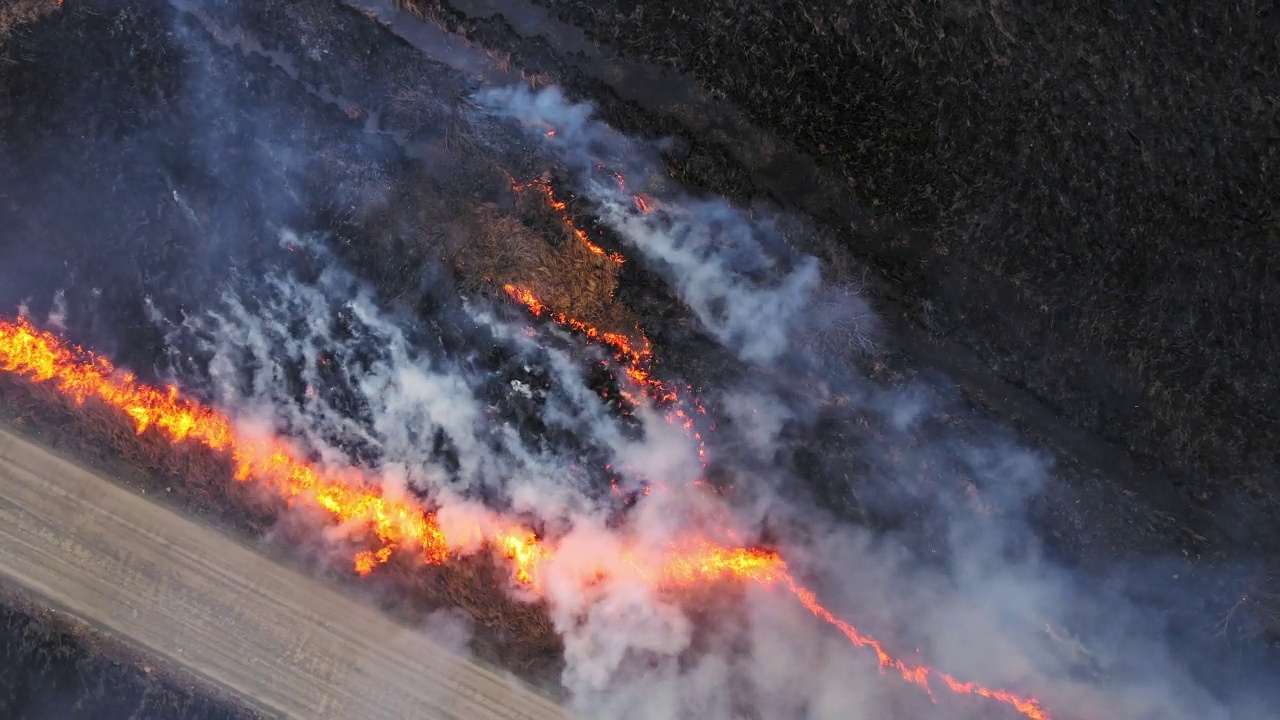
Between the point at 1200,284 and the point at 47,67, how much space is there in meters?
12.9

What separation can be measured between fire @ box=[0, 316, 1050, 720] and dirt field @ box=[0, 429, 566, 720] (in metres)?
0.87

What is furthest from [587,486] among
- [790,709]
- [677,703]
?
[790,709]

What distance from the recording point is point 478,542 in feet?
29.3

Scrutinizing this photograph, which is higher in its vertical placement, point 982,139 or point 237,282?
point 982,139

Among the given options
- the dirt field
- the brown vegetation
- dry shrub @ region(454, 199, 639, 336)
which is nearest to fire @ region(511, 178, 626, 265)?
dry shrub @ region(454, 199, 639, 336)

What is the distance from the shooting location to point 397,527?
353 inches

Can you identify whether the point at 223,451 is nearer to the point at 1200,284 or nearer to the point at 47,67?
the point at 47,67

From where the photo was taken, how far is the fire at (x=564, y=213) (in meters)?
9.08

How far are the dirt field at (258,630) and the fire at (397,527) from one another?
0.87 metres

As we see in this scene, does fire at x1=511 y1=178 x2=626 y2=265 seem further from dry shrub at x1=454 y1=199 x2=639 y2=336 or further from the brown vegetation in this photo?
the brown vegetation

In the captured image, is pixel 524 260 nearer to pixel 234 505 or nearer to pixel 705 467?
pixel 705 467

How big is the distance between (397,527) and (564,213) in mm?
3963

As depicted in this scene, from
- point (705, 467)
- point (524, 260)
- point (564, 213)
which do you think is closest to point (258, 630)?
point (524, 260)

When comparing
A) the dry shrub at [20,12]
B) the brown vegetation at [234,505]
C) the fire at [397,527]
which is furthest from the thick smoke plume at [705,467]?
the dry shrub at [20,12]
